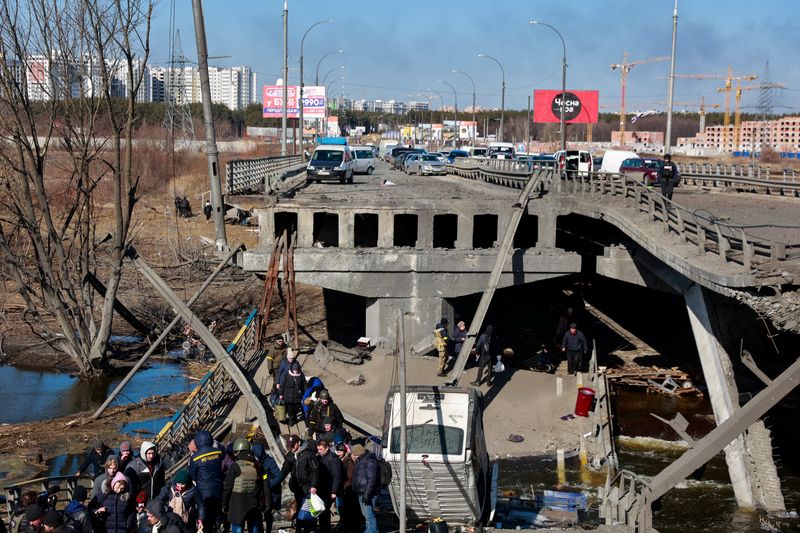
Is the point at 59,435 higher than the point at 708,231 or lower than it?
lower

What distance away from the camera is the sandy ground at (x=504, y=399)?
62.7 feet

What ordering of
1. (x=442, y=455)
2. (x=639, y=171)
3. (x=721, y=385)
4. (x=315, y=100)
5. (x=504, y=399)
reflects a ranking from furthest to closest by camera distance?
(x=315, y=100) → (x=639, y=171) → (x=504, y=399) → (x=721, y=385) → (x=442, y=455)

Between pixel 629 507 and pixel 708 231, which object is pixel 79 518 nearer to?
pixel 629 507

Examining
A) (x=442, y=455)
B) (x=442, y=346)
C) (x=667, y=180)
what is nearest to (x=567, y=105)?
(x=667, y=180)

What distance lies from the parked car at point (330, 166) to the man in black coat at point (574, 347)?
2122cm

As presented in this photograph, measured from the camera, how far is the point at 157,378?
25609mm

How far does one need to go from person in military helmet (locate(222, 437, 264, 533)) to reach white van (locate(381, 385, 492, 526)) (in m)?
1.98

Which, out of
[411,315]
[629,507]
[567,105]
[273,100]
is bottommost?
[629,507]

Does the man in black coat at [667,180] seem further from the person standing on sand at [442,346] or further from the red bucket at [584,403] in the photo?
the red bucket at [584,403]

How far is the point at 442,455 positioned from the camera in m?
12.4

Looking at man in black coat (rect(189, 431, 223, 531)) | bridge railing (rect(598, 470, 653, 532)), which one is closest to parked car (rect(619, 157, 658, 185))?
bridge railing (rect(598, 470, 653, 532))

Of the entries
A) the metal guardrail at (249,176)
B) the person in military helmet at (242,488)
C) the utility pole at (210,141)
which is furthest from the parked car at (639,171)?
the person in military helmet at (242,488)

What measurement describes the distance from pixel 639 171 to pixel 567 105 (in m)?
28.9

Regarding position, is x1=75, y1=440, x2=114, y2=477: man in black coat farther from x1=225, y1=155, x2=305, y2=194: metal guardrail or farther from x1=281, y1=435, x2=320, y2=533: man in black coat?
x1=225, y1=155, x2=305, y2=194: metal guardrail
